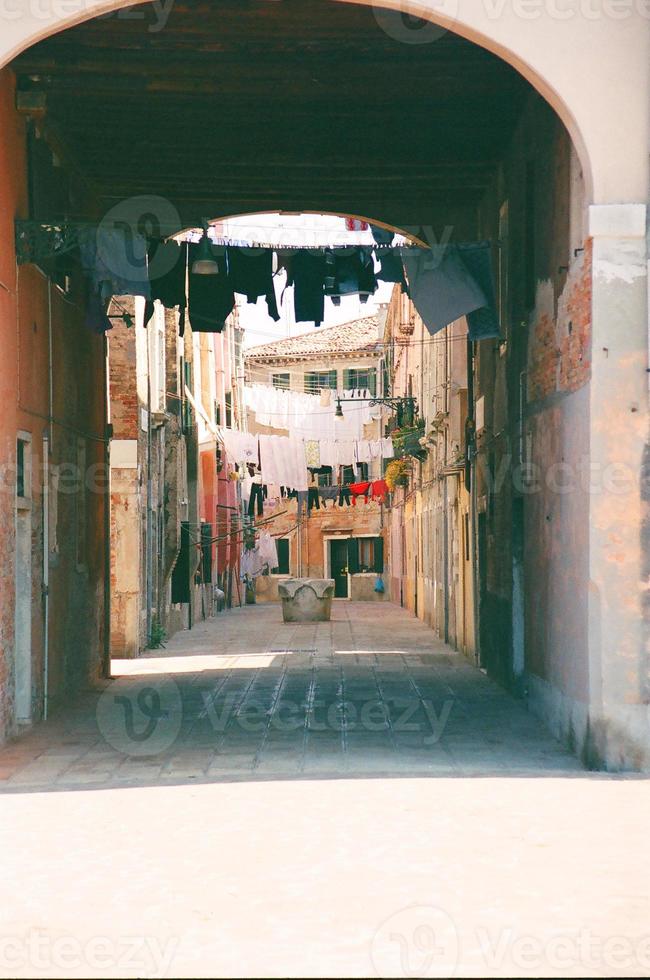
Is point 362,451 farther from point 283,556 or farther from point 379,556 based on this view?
point 283,556

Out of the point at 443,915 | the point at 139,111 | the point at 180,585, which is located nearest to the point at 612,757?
Answer: the point at 443,915

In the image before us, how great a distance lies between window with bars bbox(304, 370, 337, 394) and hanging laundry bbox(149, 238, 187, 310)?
4222 cm

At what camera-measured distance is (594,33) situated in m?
10.4

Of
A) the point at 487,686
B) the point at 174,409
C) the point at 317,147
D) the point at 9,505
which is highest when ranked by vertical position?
the point at 317,147

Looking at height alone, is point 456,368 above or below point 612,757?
above

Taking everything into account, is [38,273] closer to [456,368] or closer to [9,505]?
[9,505]

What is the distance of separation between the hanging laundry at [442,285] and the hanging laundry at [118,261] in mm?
2625

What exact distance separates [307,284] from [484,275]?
2573mm

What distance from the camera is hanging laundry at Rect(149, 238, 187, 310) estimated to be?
570 inches

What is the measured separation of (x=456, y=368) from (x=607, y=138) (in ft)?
37.9

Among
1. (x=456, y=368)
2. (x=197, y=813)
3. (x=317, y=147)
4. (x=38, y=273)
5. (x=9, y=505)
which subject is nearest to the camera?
(x=197, y=813)

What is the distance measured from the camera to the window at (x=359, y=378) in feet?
185

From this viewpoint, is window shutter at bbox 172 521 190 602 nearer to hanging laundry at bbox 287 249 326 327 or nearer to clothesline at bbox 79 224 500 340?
clothesline at bbox 79 224 500 340

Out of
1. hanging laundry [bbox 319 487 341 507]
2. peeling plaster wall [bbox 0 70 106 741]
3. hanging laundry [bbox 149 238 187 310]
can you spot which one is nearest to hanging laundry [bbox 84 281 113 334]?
peeling plaster wall [bbox 0 70 106 741]
